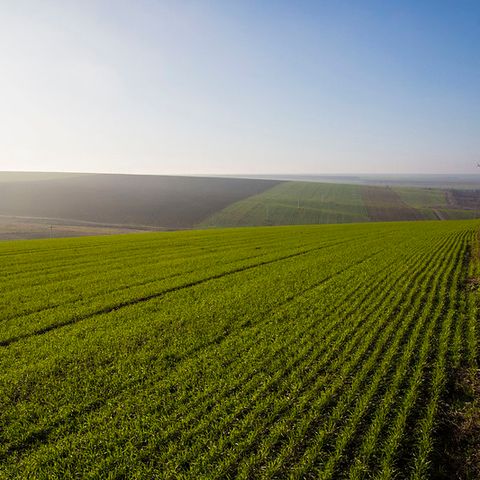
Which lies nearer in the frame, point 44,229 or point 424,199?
point 44,229

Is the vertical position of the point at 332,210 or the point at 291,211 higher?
the point at 291,211

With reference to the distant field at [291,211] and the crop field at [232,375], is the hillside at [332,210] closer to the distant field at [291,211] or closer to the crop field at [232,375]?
the distant field at [291,211]

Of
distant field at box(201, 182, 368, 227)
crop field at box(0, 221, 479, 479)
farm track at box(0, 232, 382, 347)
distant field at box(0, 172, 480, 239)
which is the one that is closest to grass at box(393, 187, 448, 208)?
distant field at box(0, 172, 480, 239)

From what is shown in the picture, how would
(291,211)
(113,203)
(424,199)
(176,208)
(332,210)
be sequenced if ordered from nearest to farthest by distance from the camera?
(291,211)
(332,210)
(176,208)
(113,203)
(424,199)

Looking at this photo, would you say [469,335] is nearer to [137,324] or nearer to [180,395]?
[180,395]

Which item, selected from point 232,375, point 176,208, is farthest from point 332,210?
point 232,375

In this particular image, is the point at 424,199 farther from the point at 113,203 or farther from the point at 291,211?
the point at 113,203

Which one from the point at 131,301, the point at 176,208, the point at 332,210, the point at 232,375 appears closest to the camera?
the point at 232,375

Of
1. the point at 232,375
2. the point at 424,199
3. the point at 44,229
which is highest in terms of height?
the point at 424,199

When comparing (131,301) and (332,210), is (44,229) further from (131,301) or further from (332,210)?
(332,210)
